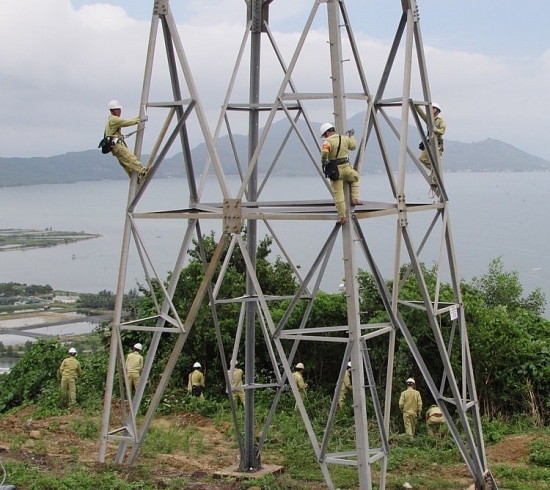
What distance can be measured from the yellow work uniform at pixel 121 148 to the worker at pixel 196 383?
784 centimetres

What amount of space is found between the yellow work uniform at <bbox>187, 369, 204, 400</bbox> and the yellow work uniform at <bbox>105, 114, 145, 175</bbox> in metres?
7.84

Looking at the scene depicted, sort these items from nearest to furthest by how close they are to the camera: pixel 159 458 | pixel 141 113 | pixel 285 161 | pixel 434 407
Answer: pixel 141 113 → pixel 159 458 → pixel 434 407 → pixel 285 161

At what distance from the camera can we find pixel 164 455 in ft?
49.1

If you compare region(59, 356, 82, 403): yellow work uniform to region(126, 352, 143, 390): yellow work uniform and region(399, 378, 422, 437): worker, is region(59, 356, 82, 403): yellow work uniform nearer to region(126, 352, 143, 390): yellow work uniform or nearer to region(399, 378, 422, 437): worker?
region(126, 352, 143, 390): yellow work uniform

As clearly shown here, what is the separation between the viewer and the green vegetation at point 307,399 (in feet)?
44.1

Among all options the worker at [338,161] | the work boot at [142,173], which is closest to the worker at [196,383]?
the work boot at [142,173]

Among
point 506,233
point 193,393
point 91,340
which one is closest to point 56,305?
point 91,340

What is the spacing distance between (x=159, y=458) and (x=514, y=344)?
326 inches

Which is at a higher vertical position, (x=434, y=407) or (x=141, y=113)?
(x=141, y=113)

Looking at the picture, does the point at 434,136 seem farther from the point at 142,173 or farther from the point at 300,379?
the point at 300,379

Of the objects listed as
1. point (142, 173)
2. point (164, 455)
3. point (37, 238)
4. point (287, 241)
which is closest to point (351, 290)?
point (142, 173)

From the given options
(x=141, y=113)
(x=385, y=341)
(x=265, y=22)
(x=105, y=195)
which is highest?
(x=105, y=195)

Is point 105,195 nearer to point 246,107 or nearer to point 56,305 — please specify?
point 56,305

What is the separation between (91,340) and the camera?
46.7 m
